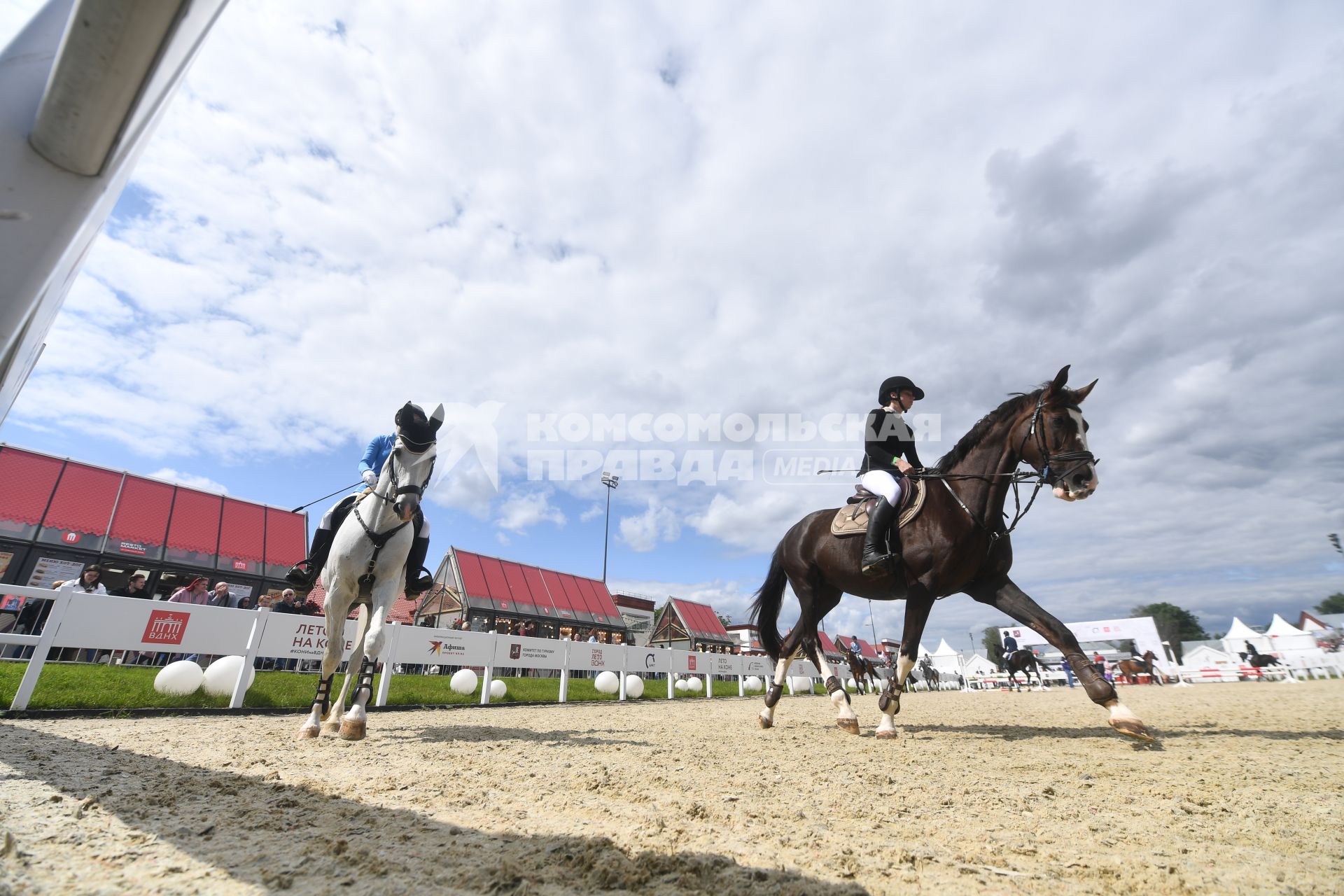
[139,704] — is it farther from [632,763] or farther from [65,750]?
[632,763]

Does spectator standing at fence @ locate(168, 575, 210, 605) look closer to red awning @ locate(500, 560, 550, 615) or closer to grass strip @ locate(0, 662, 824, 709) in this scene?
grass strip @ locate(0, 662, 824, 709)

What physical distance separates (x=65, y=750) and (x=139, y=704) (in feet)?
12.1

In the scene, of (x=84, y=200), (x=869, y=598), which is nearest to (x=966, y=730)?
(x=869, y=598)

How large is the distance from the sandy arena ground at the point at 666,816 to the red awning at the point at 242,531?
1853 centimetres

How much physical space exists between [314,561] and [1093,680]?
762 cm

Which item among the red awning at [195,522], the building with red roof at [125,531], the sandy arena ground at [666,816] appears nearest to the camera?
the sandy arena ground at [666,816]

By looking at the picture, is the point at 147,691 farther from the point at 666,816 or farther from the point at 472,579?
the point at 472,579

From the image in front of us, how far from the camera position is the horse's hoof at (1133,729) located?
4048 mm

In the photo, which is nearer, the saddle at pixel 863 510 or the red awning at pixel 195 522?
the saddle at pixel 863 510

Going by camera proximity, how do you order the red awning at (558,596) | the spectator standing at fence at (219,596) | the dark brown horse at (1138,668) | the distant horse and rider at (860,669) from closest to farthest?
the spectator standing at fence at (219,596)
the distant horse and rider at (860,669)
the dark brown horse at (1138,668)
the red awning at (558,596)

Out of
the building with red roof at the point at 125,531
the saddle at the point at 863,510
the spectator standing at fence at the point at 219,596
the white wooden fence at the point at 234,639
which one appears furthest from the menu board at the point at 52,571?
the saddle at the point at 863,510

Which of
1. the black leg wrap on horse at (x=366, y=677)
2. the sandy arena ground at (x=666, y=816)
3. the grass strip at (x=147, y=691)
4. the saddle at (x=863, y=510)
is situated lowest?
the sandy arena ground at (x=666, y=816)

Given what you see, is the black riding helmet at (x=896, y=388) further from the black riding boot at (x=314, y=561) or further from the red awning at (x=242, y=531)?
the red awning at (x=242, y=531)

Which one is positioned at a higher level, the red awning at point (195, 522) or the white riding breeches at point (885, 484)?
the red awning at point (195, 522)
